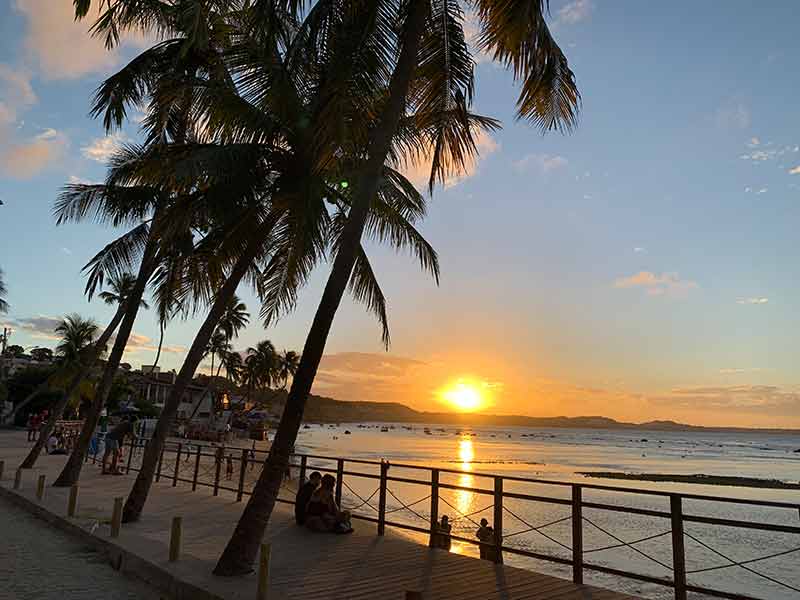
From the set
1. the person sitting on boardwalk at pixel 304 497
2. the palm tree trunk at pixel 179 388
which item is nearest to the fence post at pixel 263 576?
the person sitting on boardwalk at pixel 304 497

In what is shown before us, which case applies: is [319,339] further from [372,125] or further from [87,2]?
[87,2]

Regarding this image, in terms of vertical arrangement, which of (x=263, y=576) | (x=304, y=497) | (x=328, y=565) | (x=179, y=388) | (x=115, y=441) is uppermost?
(x=179, y=388)

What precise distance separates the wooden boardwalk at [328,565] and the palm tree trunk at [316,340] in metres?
0.41

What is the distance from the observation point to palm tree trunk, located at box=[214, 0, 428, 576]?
6.84 m

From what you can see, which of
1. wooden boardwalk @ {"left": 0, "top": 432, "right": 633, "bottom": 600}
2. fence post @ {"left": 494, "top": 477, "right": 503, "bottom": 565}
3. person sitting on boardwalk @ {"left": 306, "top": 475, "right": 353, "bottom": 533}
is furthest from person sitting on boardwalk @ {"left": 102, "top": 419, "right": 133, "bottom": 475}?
fence post @ {"left": 494, "top": 477, "right": 503, "bottom": 565}

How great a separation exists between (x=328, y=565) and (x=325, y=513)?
2.38 metres

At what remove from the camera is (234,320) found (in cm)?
6381

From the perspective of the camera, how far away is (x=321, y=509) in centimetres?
980

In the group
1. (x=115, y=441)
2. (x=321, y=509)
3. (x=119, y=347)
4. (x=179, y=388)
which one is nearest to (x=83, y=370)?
(x=115, y=441)

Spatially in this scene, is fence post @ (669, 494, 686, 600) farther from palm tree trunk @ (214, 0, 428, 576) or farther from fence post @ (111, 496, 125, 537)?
fence post @ (111, 496, 125, 537)

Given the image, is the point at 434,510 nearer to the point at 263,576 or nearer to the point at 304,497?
the point at 304,497

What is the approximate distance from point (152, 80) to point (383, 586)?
1197 centimetres

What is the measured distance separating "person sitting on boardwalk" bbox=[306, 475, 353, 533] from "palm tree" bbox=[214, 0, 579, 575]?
8.78ft

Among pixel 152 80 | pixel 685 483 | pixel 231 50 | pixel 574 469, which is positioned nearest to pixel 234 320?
pixel 574 469
